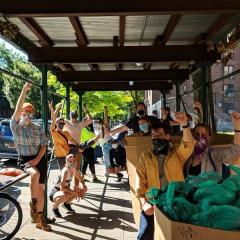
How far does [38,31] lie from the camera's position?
604cm

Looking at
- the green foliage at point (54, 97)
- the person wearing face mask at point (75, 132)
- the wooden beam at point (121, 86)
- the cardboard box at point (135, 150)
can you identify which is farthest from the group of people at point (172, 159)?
the green foliage at point (54, 97)

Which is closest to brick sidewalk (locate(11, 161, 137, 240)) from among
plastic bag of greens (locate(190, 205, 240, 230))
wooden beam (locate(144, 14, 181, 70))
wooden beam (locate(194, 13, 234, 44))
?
wooden beam (locate(144, 14, 181, 70))

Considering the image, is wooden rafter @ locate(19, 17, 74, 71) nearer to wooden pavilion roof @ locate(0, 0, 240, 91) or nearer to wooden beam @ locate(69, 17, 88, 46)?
wooden pavilion roof @ locate(0, 0, 240, 91)

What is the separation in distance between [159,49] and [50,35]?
1576 millimetres

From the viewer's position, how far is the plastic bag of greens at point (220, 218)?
→ 1.73 meters

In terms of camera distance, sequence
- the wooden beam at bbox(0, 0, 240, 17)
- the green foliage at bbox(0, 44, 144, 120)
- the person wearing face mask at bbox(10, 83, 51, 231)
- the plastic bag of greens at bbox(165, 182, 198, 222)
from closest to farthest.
A: the plastic bag of greens at bbox(165, 182, 198, 222)
the wooden beam at bbox(0, 0, 240, 17)
the person wearing face mask at bbox(10, 83, 51, 231)
the green foliage at bbox(0, 44, 144, 120)

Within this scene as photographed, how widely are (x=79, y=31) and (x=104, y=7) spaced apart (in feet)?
6.03

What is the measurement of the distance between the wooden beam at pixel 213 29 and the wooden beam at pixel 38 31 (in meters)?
2.16

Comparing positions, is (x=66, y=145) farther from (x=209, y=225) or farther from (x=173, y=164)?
(x=209, y=225)

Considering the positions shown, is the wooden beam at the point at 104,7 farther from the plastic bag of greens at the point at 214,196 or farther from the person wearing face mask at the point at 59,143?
the person wearing face mask at the point at 59,143

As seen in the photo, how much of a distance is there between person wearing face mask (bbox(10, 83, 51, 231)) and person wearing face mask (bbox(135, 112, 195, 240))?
3011 mm

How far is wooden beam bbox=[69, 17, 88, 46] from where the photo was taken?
549 centimetres

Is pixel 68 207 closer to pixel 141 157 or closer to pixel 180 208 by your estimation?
pixel 141 157

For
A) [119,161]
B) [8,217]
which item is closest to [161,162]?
[8,217]
